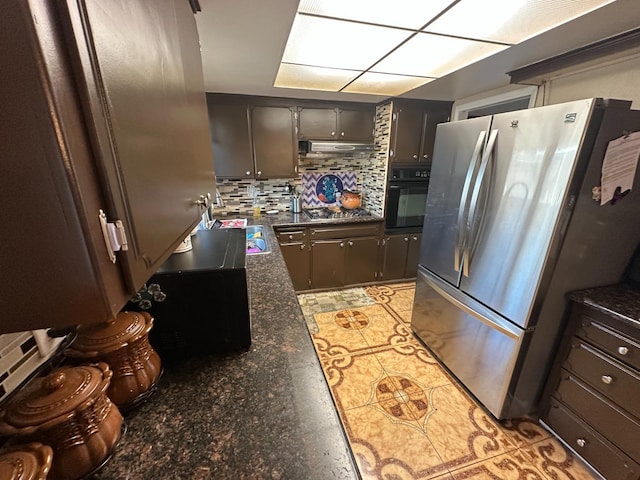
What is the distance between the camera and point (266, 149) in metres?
2.82

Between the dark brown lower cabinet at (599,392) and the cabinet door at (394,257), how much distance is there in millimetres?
1862

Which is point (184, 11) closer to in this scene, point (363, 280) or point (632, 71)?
point (632, 71)

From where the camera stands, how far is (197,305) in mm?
884

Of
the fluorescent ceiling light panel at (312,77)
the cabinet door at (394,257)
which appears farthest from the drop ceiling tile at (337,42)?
the cabinet door at (394,257)

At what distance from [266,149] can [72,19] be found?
262cm

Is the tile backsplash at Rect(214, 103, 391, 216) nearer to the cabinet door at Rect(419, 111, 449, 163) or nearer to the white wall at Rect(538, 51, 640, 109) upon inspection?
the cabinet door at Rect(419, 111, 449, 163)

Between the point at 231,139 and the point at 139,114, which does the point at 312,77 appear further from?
the point at 139,114

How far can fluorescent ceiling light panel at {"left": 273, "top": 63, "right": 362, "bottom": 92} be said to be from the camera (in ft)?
5.89

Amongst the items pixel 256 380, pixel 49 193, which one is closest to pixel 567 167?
pixel 256 380

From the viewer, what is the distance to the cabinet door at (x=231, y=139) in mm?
2605

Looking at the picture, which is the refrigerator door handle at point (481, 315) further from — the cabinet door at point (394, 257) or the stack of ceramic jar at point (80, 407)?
the stack of ceramic jar at point (80, 407)

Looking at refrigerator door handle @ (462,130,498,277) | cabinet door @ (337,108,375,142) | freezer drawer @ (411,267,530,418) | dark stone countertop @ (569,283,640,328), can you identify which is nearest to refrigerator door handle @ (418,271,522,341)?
freezer drawer @ (411,267,530,418)

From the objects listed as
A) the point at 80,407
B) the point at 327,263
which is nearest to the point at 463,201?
the point at 327,263

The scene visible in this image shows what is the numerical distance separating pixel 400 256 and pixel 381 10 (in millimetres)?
2599
